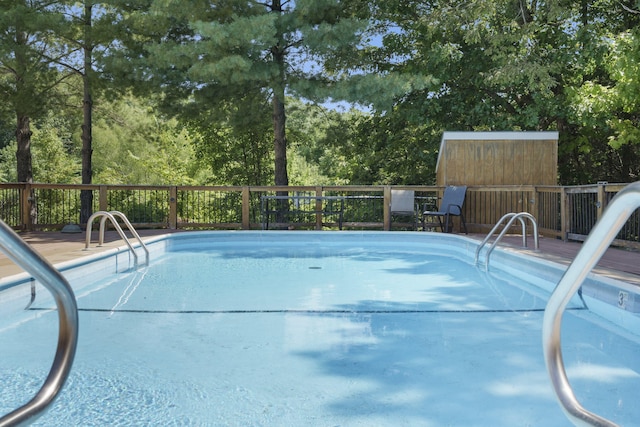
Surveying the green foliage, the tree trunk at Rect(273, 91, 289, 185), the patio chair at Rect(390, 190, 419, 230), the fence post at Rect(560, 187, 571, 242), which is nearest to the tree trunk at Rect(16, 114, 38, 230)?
the tree trunk at Rect(273, 91, 289, 185)

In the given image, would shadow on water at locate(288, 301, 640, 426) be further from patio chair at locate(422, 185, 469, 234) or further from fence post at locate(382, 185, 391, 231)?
fence post at locate(382, 185, 391, 231)

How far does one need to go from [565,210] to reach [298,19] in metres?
6.63

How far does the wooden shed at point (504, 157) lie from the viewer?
32.7ft

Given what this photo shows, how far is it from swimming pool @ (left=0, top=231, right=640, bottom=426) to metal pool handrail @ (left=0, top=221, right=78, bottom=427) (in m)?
0.98

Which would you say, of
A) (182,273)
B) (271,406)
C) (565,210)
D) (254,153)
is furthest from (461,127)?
(271,406)

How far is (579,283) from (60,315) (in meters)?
1.32

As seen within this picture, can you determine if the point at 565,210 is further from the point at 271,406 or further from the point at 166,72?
the point at 166,72

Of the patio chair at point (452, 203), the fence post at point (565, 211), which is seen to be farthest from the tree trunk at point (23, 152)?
the fence post at point (565, 211)

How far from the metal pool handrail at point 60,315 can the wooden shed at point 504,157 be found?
9.20 m

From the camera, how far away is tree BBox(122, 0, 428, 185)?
1100cm

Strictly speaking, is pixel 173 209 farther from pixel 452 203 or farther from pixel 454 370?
pixel 454 370

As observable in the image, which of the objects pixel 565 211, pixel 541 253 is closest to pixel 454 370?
pixel 541 253

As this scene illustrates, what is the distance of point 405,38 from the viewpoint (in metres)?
14.9

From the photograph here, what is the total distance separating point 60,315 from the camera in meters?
1.46
